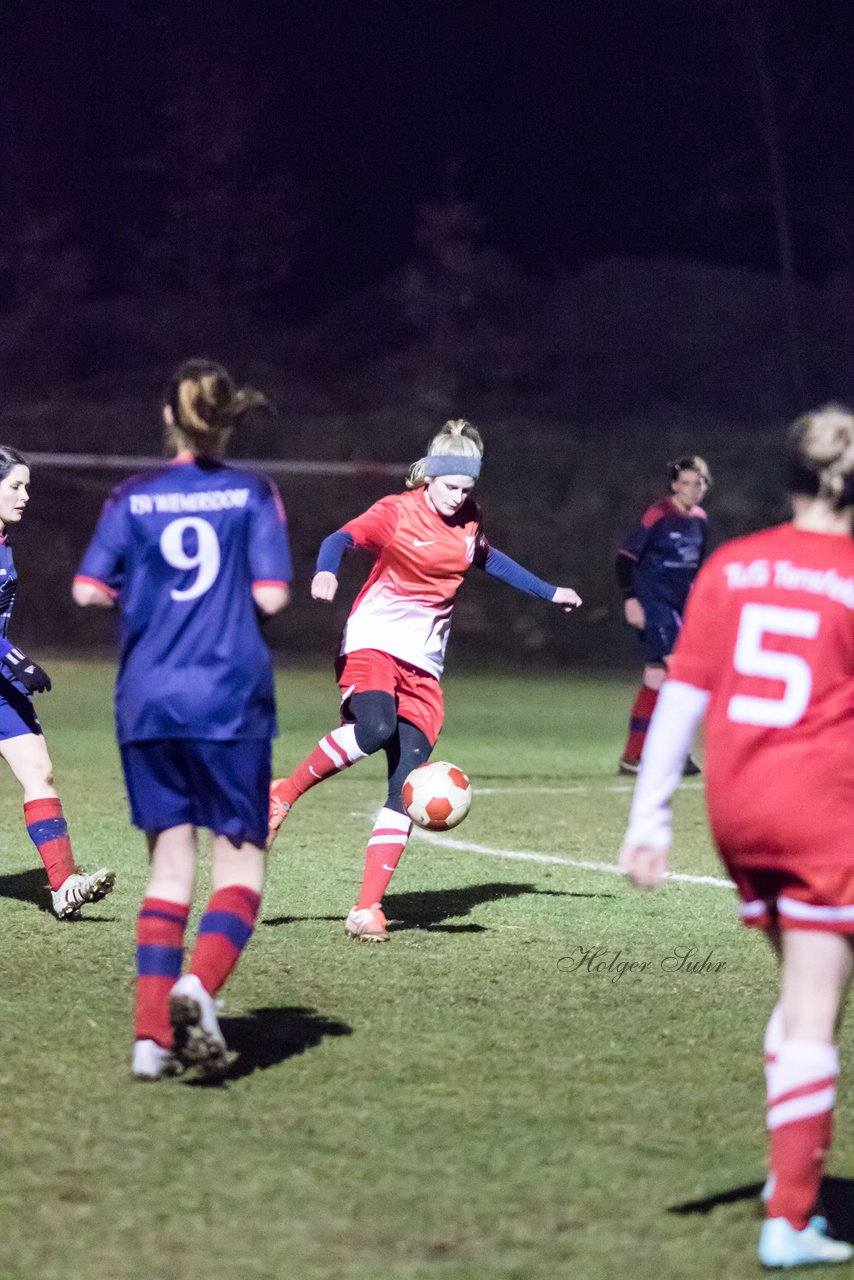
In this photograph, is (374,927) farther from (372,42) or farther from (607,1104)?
(372,42)

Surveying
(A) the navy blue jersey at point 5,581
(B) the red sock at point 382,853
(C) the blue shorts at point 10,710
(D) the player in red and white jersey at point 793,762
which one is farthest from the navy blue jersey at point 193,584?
(C) the blue shorts at point 10,710

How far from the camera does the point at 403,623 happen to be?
7.14 meters

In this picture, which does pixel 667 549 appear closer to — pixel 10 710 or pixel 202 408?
pixel 10 710

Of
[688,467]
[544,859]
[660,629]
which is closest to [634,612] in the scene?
[660,629]

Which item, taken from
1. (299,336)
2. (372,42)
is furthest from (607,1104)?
(372,42)

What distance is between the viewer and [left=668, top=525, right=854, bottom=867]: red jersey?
354 cm

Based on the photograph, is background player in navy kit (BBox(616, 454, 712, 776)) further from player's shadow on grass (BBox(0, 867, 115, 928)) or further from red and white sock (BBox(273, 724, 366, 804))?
red and white sock (BBox(273, 724, 366, 804))

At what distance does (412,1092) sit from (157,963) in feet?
2.44

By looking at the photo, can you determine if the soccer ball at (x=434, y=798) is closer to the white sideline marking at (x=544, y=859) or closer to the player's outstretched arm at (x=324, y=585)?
the player's outstretched arm at (x=324, y=585)

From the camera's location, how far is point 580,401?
37812 mm

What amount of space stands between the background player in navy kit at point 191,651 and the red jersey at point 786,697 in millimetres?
1397

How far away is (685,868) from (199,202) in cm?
3419

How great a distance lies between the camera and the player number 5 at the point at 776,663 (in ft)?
11.6

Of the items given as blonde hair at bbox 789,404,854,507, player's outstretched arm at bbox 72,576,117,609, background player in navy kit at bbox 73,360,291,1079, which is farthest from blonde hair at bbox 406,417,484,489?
blonde hair at bbox 789,404,854,507
